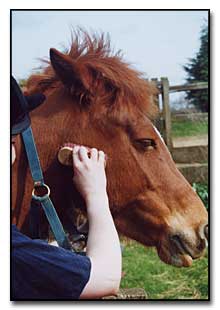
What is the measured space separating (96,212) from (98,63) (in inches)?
16.6

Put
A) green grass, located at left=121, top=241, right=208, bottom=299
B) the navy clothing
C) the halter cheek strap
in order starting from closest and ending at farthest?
the navy clothing < the halter cheek strap < green grass, located at left=121, top=241, right=208, bottom=299

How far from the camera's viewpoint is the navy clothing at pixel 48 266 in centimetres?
143

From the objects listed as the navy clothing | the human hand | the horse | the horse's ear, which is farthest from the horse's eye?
the navy clothing

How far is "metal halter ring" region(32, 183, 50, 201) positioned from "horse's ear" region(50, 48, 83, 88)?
11.5 inches

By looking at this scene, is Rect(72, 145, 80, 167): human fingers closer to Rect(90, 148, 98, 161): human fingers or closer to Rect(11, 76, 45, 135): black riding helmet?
Rect(90, 148, 98, 161): human fingers

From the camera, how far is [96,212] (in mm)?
1582

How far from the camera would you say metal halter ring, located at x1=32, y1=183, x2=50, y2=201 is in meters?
1.60

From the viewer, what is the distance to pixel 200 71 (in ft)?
5.60

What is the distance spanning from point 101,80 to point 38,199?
38 centimetres

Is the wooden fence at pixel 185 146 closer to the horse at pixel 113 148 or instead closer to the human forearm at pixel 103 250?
the horse at pixel 113 148

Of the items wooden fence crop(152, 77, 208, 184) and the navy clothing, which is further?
wooden fence crop(152, 77, 208, 184)

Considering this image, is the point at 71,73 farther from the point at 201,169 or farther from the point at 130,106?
the point at 201,169

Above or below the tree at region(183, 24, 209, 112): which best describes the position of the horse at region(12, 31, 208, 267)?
below
